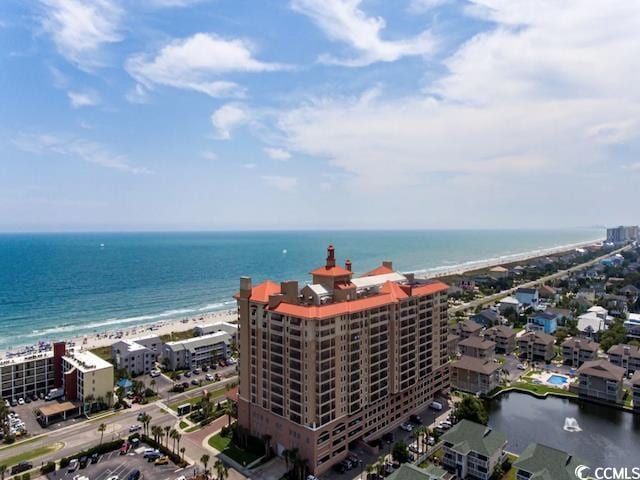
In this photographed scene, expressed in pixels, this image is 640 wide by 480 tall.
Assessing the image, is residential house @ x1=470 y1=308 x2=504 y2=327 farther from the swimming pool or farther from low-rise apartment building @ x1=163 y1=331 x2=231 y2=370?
low-rise apartment building @ x1=163 y1=331 x2=231 y2=370

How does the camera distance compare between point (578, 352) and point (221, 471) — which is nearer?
point (221, 471)

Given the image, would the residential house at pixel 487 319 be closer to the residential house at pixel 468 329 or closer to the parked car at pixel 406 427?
the residential house at pixel 468 329

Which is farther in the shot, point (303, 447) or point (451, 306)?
point (451, 306)

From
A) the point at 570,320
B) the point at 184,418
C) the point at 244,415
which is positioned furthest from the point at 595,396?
the point at 184,418

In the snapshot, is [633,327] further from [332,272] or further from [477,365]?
[332,272]

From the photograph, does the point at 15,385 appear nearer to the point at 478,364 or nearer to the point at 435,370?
the point at 435,370

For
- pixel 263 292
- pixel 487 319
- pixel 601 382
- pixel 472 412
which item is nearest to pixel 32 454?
pixel 263 292

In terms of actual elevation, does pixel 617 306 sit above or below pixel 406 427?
above
